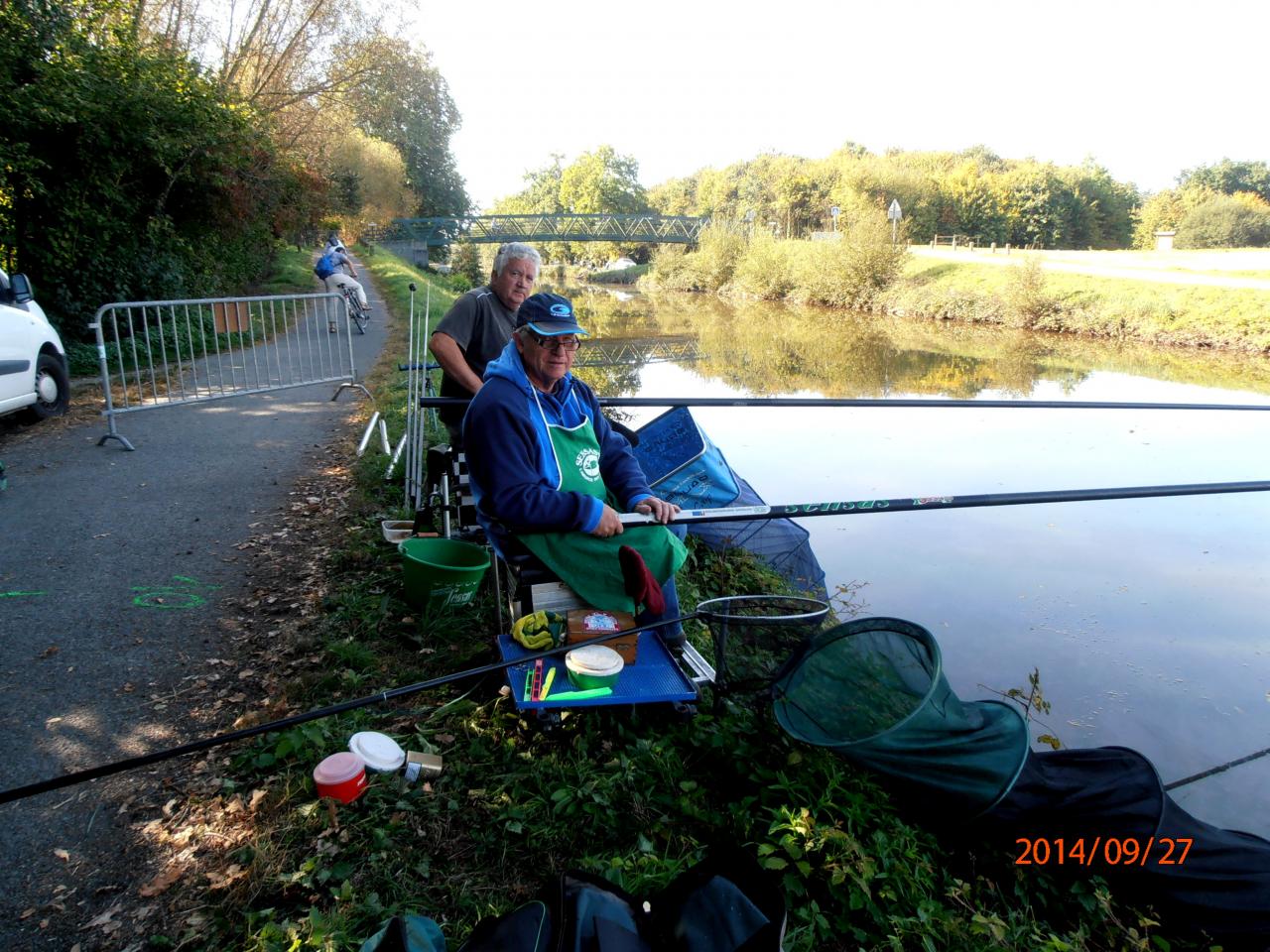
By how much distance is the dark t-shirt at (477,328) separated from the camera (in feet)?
15.2

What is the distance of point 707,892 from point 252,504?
461 centimetres

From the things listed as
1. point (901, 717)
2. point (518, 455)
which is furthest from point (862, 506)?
point (518, 455)

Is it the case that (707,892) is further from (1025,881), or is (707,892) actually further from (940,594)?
(940,594)

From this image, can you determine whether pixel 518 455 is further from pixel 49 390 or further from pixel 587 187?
pixel 587 187

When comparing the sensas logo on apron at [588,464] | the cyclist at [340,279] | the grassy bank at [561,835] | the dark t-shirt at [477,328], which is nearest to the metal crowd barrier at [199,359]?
the cyclist at [340,279]

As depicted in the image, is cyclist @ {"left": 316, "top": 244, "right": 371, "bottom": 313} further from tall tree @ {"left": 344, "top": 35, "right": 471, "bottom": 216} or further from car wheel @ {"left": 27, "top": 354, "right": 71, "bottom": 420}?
tall tree @ {"left": 344, "top": 35, "right": 471, "bottom": 216}

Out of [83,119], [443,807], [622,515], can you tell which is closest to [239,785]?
[443,807]

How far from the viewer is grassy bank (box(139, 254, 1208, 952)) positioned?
7.46 feet

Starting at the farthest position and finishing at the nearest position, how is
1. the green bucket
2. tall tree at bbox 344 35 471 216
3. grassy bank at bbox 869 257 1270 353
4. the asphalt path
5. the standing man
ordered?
tall tree at bbox 344 35 471 216
grassy bank at bbox 869 257 1270 353
the standing man
the green bucket
the asphalt path

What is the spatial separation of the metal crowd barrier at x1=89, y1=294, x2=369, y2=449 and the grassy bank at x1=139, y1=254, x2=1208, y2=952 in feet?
16.5

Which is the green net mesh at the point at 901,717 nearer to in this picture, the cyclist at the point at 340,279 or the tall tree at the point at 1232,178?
the cyclist at the point at 340,279

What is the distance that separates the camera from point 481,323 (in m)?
4.69

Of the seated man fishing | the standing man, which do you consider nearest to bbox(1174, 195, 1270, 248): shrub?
the standing man

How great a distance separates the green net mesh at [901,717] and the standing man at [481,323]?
→ 8.50ft
